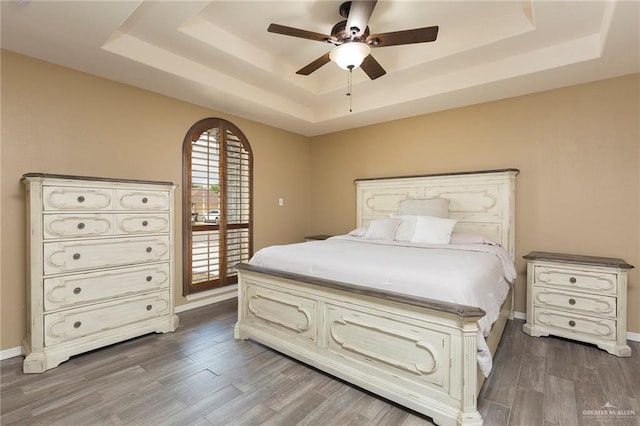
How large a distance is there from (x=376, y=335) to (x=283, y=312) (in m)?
0.85

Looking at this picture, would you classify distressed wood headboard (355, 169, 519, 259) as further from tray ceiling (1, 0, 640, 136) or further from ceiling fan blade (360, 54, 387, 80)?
ceiling fan blade (360, 54, 387, 80)

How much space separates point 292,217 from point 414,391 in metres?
3.53

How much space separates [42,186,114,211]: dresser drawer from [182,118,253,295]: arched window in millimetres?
1037

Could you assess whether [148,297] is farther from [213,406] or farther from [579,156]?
[579,156]

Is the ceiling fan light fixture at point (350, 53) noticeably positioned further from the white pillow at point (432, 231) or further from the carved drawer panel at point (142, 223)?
the carved drawer panel at point (142, 223)

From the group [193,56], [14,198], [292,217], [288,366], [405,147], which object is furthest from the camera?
[292,217]

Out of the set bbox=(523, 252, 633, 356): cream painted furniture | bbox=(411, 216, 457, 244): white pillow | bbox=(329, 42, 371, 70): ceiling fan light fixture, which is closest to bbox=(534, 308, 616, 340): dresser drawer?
bbox=(523, 252, 633, 356): cream painted furniture

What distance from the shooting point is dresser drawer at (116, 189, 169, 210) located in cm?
268

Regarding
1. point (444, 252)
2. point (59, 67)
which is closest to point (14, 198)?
point (59, 67)

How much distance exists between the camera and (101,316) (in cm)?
257

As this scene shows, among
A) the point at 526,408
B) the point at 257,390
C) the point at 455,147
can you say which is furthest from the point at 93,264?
the point at 455,147

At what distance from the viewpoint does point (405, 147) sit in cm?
421

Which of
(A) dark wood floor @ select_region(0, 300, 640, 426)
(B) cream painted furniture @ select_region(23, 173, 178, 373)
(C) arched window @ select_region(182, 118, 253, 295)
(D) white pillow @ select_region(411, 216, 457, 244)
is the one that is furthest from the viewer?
(C) arched window @ select_region(182, 118, 253, 295)

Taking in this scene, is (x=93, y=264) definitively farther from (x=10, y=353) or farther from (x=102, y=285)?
(x=10, y=353)
